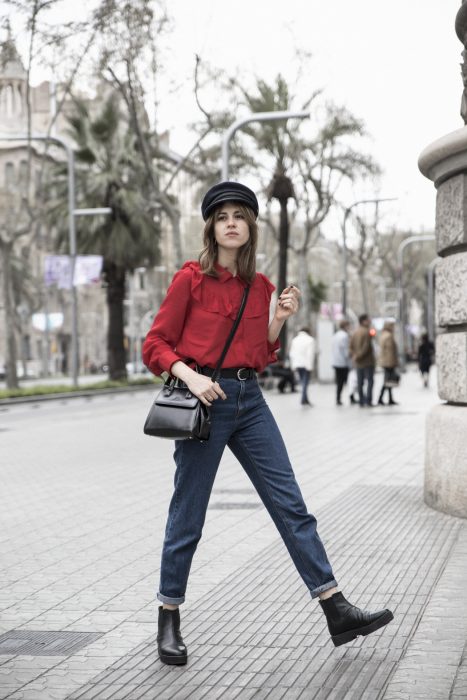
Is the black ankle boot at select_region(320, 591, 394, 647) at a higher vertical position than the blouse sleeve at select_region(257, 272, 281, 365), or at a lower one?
lower

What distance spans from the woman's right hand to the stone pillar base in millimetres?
3830

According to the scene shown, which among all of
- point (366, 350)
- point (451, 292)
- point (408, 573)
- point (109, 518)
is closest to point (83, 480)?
point (109, 518)

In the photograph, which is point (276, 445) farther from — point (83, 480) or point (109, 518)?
point (83, 480)

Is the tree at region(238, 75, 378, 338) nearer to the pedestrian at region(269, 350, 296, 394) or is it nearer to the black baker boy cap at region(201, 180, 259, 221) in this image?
the pedestrian at region(269, 350, 296, 394)

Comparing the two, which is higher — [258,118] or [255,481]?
[258,118]

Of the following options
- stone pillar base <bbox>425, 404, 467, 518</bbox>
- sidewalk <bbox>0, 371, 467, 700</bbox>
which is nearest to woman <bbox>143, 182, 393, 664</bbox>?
sidewalk <bbox>0, 371, 467, 700</bbox>

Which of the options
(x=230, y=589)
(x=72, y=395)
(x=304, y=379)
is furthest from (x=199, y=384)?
(x=72, y=395)

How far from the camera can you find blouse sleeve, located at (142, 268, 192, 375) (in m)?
4.61

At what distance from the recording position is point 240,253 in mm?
4727

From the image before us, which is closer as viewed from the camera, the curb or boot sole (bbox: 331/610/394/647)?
boot sole (bbox: 331/610/394/647)

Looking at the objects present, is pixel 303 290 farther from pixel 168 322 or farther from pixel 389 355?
pixel 168 322

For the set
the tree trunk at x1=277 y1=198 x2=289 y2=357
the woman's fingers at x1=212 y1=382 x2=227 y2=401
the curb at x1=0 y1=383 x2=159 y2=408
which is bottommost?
the curb at x1=0 y1=383 x2=159 y2=408

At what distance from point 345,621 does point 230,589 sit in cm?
145

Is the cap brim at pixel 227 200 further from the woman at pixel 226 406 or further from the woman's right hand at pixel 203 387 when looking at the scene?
the woman's right hand at pixel 203 387
